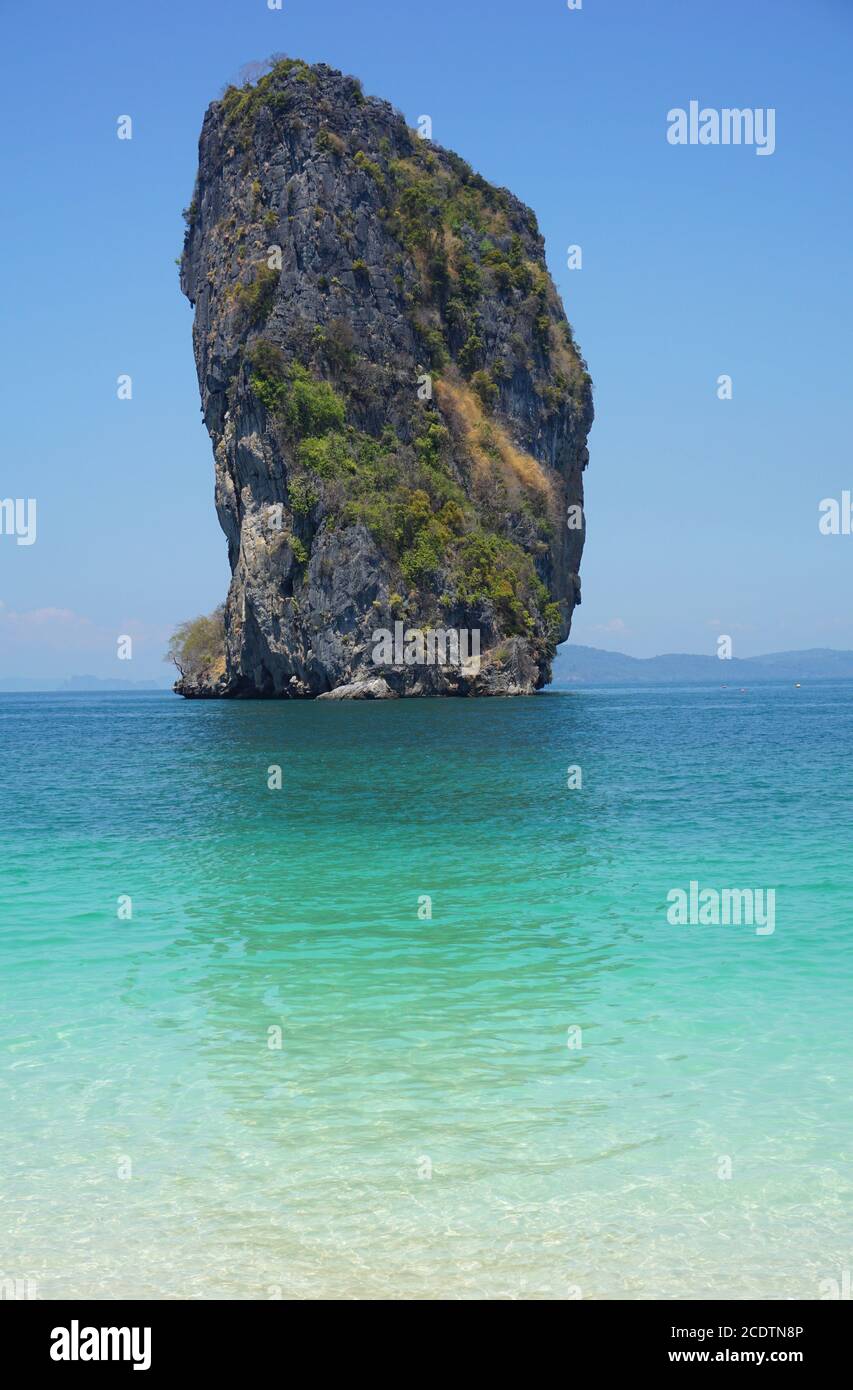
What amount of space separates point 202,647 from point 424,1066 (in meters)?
101

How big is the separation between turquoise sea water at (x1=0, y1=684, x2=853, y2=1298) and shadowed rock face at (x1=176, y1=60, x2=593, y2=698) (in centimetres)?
6351

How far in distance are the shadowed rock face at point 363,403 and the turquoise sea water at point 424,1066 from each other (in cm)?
6351

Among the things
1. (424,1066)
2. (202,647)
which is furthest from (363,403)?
(424,1066)

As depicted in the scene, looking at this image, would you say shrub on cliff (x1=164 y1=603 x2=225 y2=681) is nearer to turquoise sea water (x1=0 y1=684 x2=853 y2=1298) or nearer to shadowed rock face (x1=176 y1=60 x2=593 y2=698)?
shadowed rock face (x1=176 y1=60 x2=593 y2=698)

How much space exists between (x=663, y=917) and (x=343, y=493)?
72.7 m

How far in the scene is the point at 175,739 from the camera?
2119 inches

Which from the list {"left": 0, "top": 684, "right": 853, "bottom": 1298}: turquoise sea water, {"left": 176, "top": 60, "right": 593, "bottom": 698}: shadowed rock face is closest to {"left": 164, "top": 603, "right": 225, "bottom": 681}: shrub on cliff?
{"left": 176, "top": 60, "right": 593, "bottom": 698}: shadowed rock face

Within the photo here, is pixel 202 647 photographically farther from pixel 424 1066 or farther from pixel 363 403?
pixel 424 1066

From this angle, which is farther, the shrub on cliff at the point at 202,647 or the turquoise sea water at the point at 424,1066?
the shrub on cliff at the point at 202,647

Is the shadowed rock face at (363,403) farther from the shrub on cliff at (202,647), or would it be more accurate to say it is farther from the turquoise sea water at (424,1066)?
the turquoise sea water at (424,1066)

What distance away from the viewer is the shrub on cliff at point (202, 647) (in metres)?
106

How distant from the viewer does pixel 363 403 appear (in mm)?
91500

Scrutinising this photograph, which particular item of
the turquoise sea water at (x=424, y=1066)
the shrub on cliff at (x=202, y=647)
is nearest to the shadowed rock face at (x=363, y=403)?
the shrub on cliff at (x=202, y=647)

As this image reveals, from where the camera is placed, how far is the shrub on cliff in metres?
106
